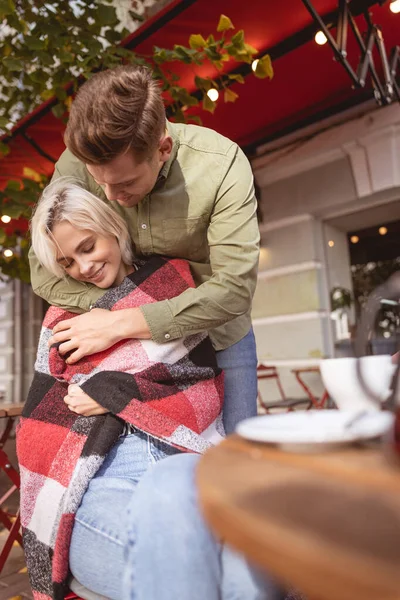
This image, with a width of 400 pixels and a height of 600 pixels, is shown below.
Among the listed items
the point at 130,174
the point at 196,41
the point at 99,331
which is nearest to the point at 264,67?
the point at 196,41

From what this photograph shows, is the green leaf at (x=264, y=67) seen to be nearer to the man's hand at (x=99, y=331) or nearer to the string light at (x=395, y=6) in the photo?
the string light at (x=395, y=6)

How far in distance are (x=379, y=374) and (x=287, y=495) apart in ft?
1.45

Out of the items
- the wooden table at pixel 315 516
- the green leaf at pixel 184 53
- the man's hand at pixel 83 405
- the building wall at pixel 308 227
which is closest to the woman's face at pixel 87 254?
the man's hand at pixel 83 405

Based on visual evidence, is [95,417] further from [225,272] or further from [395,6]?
[395,6]

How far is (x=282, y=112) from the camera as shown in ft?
14.6

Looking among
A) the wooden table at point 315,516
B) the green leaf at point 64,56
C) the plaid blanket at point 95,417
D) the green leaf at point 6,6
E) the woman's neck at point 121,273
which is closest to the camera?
the wooden table at point 315,516

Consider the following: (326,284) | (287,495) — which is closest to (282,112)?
(326,284)

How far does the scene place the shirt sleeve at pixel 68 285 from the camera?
163 cm

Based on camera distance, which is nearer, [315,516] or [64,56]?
[315,516]

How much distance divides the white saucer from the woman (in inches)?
8.6

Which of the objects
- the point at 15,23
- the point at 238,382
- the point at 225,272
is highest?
the point at 15,23

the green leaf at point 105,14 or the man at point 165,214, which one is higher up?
the green leaf at point 105,14

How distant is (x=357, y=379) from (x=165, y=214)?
1014 millimetres

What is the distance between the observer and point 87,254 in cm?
165
